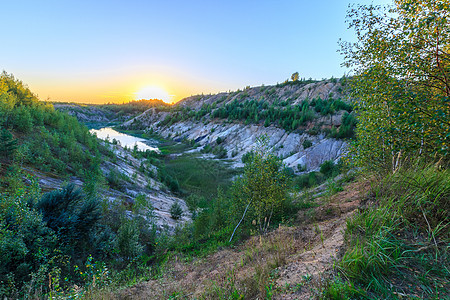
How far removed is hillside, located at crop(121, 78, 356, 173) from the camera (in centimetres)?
3023

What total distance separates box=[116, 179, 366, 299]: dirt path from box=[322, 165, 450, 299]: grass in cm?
53

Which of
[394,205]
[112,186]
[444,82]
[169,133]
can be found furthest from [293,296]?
[169,133]

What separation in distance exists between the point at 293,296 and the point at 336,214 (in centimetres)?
641

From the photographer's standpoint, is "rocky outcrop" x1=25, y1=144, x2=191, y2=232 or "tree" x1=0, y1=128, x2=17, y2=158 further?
"tree" x1=0, y1=128, x2=17, y2=158

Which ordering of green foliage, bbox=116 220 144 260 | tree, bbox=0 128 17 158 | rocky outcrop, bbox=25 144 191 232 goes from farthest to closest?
1. tree, bbox=0 128 17 158
2. rocky outcrop, bbox=25 144 191 232
3. green foliage, bbox=116 220 144 260

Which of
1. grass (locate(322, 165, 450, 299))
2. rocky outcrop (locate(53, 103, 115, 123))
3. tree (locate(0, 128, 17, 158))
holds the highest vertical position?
rocky outcrop (locate(53, 103, 115, 123))

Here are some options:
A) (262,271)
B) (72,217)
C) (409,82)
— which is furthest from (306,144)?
(72,217)

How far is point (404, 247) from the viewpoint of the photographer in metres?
3.53

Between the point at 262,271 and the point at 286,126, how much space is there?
36.7 metres

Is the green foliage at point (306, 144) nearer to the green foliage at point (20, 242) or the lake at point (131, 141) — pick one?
the green foliage at point (20, 242)

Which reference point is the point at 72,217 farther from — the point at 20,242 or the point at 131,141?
the point at 131,141

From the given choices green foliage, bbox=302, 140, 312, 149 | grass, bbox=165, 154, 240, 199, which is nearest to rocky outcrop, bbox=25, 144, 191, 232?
grass, bbox=165, 154, 240, 199

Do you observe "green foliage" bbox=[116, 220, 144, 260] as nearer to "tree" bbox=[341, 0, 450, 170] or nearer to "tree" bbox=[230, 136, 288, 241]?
"tree" bbox=[230, 136, 288, 241]

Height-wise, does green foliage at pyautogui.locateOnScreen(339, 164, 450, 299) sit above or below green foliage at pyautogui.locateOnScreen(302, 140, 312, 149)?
above
